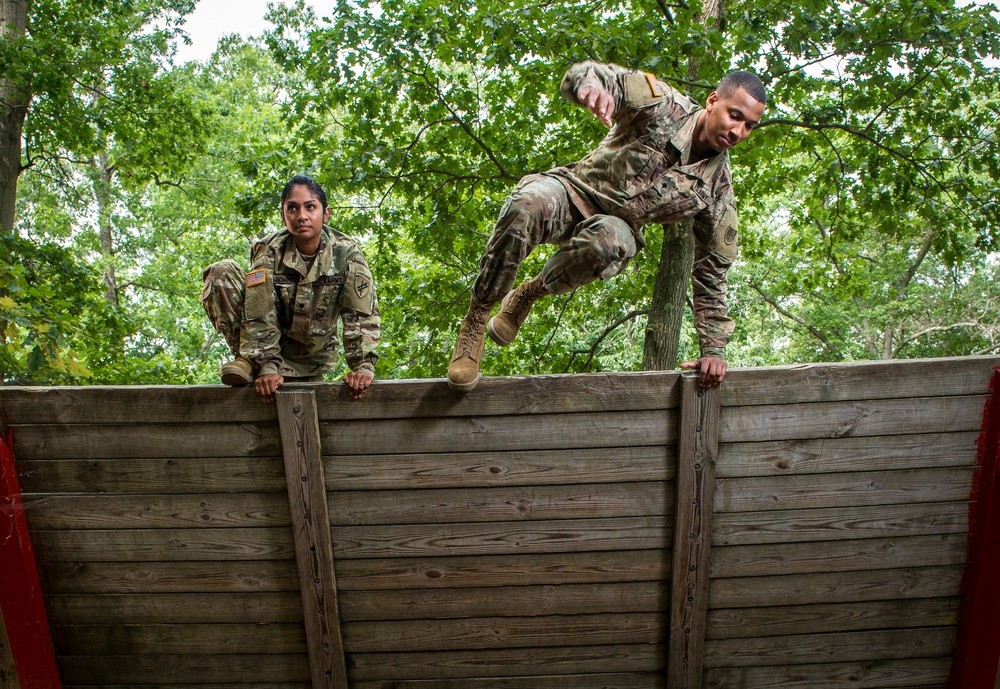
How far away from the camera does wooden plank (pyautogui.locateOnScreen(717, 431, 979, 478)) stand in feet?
9.75

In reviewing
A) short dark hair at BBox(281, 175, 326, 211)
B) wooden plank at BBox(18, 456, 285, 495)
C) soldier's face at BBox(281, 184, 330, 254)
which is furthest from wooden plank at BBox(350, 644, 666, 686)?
short dark hair at BBox(281, 175, 326, 211)

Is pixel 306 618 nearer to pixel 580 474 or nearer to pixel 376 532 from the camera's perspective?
pixel 376 532

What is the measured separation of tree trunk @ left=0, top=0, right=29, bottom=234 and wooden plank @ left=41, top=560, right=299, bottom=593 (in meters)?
5.31

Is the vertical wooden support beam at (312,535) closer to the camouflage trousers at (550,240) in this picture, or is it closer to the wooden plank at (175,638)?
the wooden plank at (175,638)

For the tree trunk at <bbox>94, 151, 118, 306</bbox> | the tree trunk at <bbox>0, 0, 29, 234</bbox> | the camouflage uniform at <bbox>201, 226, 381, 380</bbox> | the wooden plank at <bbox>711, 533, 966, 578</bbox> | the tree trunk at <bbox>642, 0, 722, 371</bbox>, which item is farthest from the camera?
the tree trunk at <bbox>94, 151, 118, 306</bbox>

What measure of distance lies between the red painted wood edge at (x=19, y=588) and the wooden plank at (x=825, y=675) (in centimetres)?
262

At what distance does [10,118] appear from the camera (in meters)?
7.59

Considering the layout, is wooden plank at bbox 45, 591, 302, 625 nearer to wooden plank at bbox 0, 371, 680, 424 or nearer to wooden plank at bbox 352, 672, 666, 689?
wooden plank at bbox 352, 672, 666, 689

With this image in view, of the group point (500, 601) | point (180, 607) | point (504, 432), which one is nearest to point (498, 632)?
point (500, 601)

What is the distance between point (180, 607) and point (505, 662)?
1.29m

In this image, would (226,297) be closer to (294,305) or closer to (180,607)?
(294,305)

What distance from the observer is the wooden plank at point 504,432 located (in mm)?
2947

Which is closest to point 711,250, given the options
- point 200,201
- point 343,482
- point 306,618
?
point 343,482

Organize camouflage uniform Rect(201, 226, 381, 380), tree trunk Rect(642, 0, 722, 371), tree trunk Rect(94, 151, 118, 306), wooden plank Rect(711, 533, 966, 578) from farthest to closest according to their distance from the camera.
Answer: tree trunk Rect(94, 151, 118, 306)
tree trunk Rect(642, 0, 722, 371)
camouflage uniform Rect(201, 226, 381, 380)
wooden plank Rect(711, 533, 966, 578)
